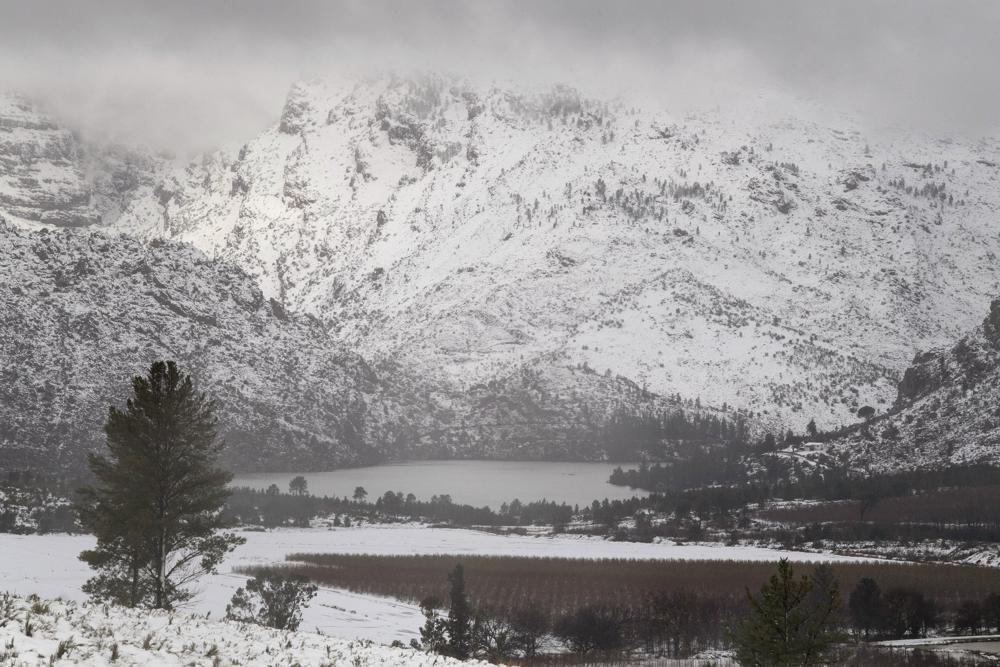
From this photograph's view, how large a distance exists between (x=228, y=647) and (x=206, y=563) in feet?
97.0

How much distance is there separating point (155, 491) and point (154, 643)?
97.0 feet

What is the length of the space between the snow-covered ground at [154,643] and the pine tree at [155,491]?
21.3 m

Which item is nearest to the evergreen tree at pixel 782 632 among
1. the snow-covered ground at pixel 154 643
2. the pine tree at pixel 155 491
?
the snow-covered ground at pixel 154 643

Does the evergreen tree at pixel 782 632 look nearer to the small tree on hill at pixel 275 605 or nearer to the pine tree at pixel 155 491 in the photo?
the pine tree at pixel 155 491

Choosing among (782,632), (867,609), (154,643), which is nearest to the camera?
(154,643)

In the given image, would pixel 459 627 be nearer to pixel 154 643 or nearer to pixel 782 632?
pixel 782 632

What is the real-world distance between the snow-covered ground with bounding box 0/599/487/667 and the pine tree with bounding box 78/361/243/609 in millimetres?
21323

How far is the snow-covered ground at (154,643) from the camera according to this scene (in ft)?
87.9

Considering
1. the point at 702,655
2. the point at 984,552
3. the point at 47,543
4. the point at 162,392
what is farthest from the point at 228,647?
the point at 984,552

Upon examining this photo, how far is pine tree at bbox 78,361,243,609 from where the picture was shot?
57.6m

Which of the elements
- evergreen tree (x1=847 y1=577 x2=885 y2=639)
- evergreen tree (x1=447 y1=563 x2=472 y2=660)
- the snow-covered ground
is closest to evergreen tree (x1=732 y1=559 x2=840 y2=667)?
the snow-covered ground

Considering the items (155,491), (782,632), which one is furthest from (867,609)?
(155,491)

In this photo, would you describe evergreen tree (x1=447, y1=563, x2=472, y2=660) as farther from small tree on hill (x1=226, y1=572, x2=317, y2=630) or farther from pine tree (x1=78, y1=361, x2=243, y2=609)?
pine tree (x1=78, y1=361, x2=243, y2=609)

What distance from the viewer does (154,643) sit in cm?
3019
